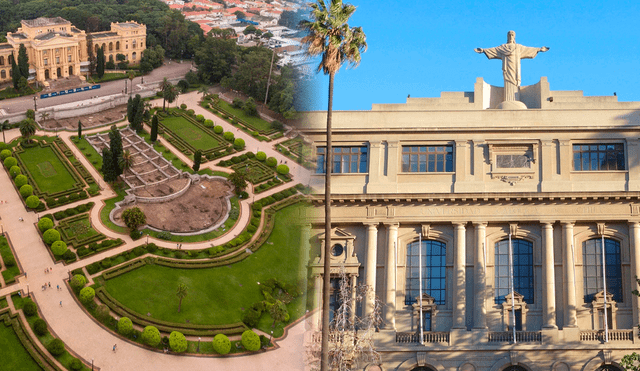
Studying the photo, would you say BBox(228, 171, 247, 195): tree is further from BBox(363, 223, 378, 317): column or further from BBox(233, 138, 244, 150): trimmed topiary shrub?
BBox(363, 223, 378, 317): column

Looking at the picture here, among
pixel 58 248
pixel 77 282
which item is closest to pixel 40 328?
pixel 77 282

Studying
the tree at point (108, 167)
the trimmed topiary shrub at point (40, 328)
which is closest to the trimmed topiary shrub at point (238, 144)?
the tree at point (108, 167)

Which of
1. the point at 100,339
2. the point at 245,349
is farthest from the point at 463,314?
the point at 100,339

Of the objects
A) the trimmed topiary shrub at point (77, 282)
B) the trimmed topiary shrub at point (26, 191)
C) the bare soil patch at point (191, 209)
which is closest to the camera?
the trimmed topiary shrub at point (77, 282)

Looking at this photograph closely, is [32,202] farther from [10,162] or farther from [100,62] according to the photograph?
[100,62]

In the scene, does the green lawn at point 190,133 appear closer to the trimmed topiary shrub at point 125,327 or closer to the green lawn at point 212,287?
the green lawn at point 212,287

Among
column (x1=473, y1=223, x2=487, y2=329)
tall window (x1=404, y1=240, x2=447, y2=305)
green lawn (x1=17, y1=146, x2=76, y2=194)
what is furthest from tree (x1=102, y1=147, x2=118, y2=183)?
column (x1=473, y1=223, x2=487, y2=329)
